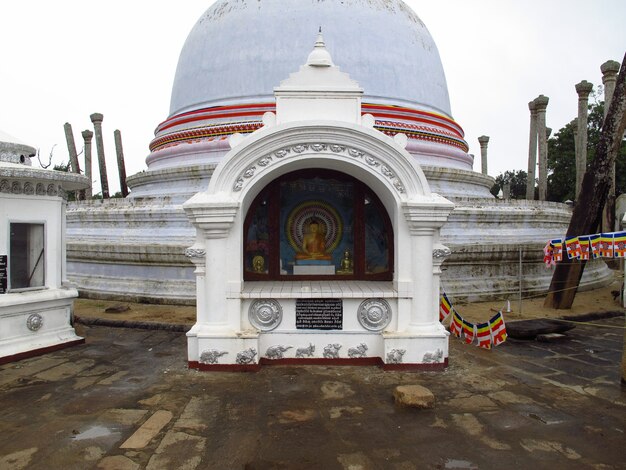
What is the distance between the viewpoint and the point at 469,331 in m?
8.53

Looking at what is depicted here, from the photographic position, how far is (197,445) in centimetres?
466

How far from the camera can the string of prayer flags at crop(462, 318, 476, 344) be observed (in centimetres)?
847

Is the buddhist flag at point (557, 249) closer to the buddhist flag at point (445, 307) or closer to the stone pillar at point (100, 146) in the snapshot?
the buddhist flag at point (445, 307)

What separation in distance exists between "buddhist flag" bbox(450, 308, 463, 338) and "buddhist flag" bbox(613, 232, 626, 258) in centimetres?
283

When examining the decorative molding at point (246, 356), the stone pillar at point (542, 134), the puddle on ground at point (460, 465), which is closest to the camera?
the puddle on ground at point (460, 465)

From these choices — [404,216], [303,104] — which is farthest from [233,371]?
[303,104]

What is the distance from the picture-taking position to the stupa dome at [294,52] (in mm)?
13906

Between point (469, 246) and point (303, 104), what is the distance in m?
6.59

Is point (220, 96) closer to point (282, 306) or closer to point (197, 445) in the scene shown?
point (282, 306)

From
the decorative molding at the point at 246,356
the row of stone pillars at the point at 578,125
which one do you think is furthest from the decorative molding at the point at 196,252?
the row of stone pillars at the point at 578,125

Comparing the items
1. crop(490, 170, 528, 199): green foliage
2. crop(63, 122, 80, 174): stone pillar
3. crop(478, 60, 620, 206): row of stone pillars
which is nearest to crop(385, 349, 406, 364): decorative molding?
crop(478, 60, 620, 206): row of stone pillars

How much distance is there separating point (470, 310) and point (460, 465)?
287 inches

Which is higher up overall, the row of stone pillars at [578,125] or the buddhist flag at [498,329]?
the row of stone pillars at [578,125]

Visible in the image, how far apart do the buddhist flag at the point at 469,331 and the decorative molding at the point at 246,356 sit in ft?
12.6
